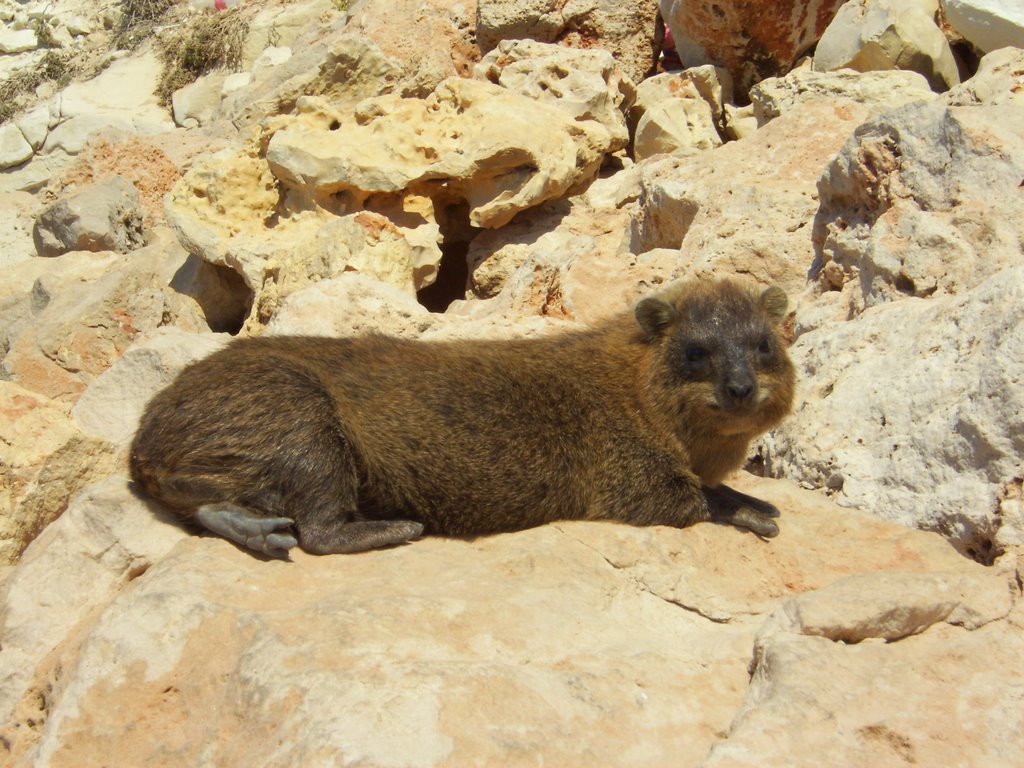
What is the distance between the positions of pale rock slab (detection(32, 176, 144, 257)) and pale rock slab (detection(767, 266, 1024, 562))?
7.62 m

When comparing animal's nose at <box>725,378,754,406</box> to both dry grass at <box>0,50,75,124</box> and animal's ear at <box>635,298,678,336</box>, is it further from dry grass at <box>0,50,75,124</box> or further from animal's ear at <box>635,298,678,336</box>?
dry grass at <box>0,50,75,124</box>

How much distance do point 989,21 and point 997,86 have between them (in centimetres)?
249

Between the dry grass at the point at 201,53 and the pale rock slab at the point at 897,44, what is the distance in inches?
371

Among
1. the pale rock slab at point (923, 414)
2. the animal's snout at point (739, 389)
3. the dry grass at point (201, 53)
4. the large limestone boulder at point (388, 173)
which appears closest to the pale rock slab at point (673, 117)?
the large limestone boulder at point (388, 173)

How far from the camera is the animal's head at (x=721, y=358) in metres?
5.50

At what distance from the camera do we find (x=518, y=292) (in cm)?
755

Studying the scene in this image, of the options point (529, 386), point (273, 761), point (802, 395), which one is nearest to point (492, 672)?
point (273, 761)

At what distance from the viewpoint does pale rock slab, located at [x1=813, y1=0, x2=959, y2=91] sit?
1009 centimetres

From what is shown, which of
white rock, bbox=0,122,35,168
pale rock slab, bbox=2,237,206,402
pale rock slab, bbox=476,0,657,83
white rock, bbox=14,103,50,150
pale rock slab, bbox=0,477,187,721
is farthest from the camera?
white rock, bbox=14,103,50,150

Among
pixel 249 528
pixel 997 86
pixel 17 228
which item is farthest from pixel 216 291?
pixel 997 86

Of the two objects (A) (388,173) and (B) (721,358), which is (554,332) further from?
(A) (388,173)

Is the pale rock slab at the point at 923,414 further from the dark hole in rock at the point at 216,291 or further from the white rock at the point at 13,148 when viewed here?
the white rock at the point at 13,148

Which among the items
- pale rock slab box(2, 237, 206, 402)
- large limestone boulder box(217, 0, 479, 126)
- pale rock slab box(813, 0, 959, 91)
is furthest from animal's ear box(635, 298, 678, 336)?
pale rock slab box(813, 0, 959, 91)

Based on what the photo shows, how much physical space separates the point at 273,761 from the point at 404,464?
2.02 metres
